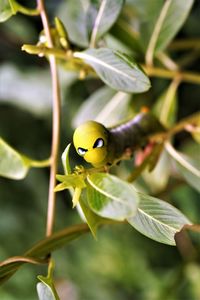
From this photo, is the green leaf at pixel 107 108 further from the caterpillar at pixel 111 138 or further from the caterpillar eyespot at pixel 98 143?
the caterpillar eyespot at pixel 98 143

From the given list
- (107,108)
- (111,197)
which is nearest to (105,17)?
(107,108)

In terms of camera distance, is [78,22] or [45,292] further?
[78,22]

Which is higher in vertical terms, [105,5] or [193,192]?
[105,5]

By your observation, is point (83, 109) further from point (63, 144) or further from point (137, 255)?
point (137, 255)

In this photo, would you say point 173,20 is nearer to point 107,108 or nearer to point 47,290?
point 107,108

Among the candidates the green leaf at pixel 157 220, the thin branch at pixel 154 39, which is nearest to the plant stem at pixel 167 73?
the thin branch at pixel 154 39

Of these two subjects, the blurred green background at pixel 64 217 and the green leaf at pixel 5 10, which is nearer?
the green leaf at pixel 5 10

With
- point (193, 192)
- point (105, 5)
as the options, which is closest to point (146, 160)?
point (105, 5)
